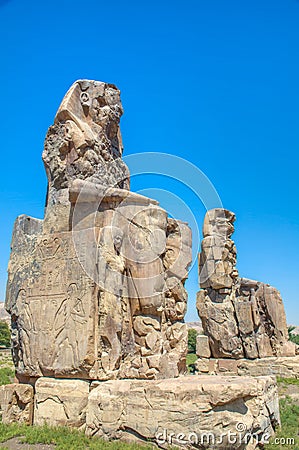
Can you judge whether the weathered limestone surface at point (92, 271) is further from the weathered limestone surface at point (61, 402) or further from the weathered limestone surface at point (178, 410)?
the weathered limestone surface at point (178, 410)

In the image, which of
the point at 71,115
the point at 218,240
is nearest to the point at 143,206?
the point at 71,115

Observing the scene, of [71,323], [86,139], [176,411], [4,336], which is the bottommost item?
[176,411]

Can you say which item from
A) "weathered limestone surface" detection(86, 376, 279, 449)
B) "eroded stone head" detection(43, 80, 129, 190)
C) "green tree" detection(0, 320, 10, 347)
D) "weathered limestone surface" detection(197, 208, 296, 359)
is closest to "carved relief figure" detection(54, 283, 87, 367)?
"weathered limestone surface" detection(86, 376, 279, 449)

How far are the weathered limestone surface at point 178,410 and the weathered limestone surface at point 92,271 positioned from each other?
0.65 metres

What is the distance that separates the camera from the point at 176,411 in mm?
5383

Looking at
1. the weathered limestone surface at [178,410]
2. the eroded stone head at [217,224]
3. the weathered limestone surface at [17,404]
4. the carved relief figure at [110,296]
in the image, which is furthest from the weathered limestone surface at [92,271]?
the eroded stone head at [217,224]

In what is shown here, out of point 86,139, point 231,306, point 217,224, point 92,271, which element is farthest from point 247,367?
point 86,139

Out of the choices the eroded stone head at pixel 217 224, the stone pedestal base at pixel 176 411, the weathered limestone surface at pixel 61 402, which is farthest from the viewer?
the eroded stone head at pixel 217 224

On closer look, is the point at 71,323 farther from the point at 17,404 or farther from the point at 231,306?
→ the point at 231,306

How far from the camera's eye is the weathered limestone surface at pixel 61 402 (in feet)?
20.5

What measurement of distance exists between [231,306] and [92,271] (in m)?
9.75

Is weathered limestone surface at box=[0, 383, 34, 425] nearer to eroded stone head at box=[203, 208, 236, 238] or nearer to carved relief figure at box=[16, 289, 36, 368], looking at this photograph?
carved relief figure at box=[16, 289, 36, 368]

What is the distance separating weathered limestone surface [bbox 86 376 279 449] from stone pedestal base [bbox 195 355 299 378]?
9.04 m

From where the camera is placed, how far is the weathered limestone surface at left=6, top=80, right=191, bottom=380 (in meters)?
6.65
